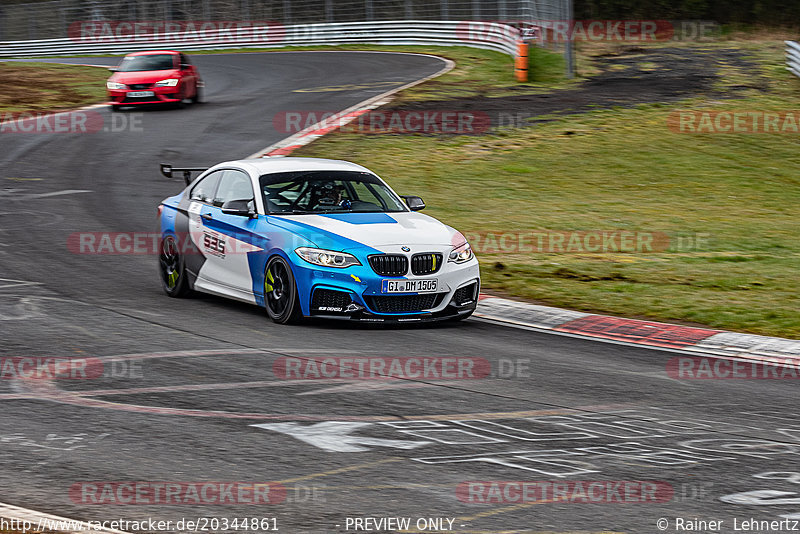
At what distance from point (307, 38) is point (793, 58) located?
24.8 m

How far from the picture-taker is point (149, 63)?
101ft

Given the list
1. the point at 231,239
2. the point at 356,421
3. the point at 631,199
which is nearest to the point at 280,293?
the point at 231,239

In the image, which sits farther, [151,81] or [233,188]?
[151,81]

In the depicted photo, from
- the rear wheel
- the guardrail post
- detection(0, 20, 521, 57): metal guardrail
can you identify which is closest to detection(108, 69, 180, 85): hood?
the guardrail post

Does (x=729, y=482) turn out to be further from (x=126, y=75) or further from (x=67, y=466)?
(x=126, y=75)

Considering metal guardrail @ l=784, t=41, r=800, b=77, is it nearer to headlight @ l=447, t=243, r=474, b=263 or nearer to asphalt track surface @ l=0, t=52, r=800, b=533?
headlight @ l=447, t=243, r=474, b=263

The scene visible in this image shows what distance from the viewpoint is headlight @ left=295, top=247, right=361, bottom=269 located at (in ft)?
34.3

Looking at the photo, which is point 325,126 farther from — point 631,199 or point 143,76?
point 631,199

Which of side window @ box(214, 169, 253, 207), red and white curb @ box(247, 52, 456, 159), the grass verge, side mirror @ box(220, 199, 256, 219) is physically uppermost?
side window @ box(214, 169, 253, 207)

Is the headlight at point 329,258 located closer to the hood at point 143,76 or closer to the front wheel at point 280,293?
the front wheel at point 280,293

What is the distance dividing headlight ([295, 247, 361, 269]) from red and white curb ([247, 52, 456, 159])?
11.7 meters

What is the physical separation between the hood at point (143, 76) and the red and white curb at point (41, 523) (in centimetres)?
2590

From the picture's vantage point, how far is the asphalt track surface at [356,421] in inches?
229

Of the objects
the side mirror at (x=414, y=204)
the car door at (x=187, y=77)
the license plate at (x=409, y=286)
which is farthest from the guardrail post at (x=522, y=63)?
the license plate at (x=409, y=286)
